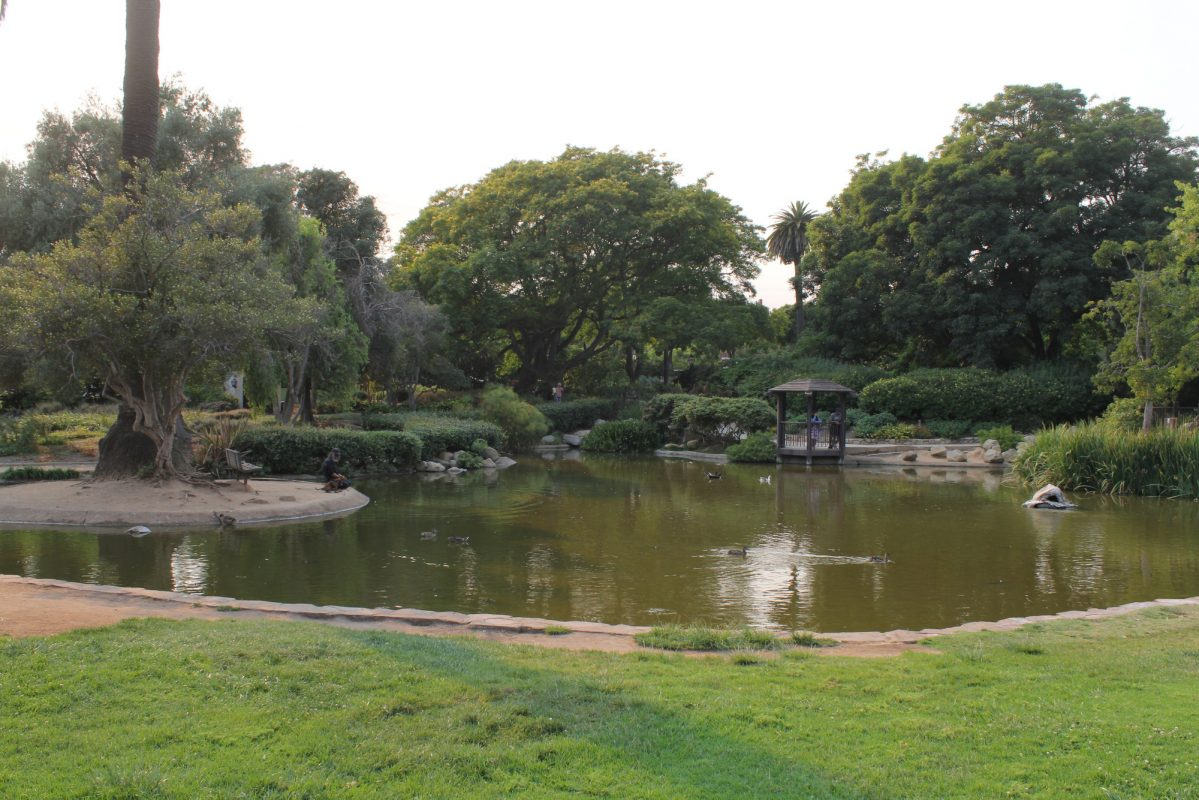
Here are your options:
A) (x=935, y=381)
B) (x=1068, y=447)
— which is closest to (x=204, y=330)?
(x=1068, y=447)

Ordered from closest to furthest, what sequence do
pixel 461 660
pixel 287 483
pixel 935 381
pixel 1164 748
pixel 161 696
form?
pixel 1164 748 → pixel 161 696 → pixel 461 660 → pixel 287 483 → pixel 935 381

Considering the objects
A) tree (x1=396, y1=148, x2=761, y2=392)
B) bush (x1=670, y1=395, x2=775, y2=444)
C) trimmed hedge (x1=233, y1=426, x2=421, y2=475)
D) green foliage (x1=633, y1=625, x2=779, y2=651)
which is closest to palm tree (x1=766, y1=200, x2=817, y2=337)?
tree (x1=396, y1=148, x2=761, y2=392)

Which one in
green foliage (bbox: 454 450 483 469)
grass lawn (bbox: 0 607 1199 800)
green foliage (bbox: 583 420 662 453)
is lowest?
grass lawn (bbox: 0 607 1199 800)

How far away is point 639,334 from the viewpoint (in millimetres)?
37969

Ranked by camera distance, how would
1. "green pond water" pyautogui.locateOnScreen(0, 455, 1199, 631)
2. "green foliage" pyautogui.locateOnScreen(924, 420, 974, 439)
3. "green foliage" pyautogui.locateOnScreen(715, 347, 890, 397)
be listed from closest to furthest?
"green pond water" pyautogui.locateOnScreen(0, 455, 1199, 631) < "green foliage" pyautogui.locateOnScreen(924, 420, 974, 439) < "green foliage" pyautogui.locateOnScreen(715, 347, 890, 397)

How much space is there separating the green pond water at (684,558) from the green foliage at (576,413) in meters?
17.5

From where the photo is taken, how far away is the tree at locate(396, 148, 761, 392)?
38375 millimetres

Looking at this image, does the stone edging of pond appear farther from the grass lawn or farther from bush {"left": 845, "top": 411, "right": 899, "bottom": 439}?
bush {"left": 845, "top": 411, "right": 899, "bottom": 439}

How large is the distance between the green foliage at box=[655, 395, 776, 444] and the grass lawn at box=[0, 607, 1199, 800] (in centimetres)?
2491

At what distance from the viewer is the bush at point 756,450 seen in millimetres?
28781

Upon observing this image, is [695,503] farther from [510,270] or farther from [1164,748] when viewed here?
[510,270]

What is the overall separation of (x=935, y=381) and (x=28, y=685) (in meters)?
32.9

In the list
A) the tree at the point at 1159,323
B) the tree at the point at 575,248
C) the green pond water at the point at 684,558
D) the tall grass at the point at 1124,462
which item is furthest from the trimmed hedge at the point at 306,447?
the tree at the point at 1159,323

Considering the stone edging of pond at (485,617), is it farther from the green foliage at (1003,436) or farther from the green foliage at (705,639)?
the green foliage at (1003,436)
